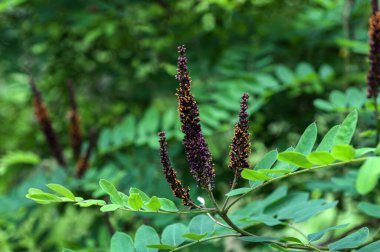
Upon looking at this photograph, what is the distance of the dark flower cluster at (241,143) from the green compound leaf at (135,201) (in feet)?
0.52

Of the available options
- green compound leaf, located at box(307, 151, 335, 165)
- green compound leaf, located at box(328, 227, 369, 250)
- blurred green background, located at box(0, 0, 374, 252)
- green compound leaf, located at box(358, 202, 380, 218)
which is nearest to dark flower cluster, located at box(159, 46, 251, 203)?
green compound leaf, located at box(307, 151, 335, 165)

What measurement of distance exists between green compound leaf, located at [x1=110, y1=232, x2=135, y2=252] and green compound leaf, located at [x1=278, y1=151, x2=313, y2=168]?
349 millimetres

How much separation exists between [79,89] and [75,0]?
45 cm

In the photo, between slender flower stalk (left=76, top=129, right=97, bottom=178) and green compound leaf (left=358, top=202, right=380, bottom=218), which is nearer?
green compound leaf (left=358, top=202, right=380, bottom=218)

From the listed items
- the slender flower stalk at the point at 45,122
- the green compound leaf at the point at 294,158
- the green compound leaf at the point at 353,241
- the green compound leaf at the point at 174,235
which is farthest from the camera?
the slender flower stalk at the point at 45,122

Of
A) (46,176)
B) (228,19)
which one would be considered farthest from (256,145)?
(46,176)

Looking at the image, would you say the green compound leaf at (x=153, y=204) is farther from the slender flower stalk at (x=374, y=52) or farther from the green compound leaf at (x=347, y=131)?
the slender flower stalk at (x=374, y=52)

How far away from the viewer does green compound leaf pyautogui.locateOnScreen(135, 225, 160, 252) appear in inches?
42.8

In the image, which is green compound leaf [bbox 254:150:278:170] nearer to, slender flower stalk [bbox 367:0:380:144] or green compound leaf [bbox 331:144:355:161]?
green compound leaf [bbox 331:144:355:161]

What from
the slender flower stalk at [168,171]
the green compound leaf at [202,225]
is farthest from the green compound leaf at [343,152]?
the green compound leaf at [202,225]

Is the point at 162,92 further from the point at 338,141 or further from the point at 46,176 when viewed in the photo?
the point at 338,141

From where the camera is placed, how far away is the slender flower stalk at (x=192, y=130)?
2.95ft

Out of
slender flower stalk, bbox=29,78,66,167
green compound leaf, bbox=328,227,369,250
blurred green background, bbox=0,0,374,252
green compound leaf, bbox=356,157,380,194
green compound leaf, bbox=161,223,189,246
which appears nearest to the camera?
green compound leaf, bbox=356,157,380,194

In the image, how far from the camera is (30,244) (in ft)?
6.42
